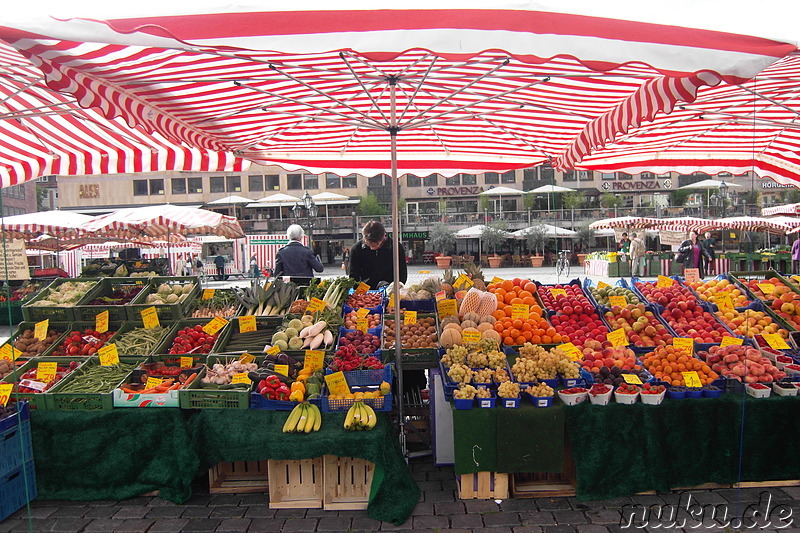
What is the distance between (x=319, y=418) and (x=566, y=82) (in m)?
3.01

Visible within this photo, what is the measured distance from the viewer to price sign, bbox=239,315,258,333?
4.70 metres

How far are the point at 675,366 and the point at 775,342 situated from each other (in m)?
1.22

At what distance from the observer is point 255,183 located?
2048 inches

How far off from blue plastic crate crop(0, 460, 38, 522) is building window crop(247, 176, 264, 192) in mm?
50076

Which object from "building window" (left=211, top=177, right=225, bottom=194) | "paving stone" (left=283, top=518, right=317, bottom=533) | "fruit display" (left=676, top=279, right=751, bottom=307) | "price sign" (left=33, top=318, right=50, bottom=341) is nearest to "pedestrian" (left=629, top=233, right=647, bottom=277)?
"fruit display" (left=676, top=279, right=751, bottom=307)

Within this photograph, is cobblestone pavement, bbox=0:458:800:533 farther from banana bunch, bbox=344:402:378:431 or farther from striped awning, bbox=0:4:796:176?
striped awning, bbox=0:4:796:176

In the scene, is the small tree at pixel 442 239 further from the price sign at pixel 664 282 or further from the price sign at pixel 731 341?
the price sign at pixel 731 341

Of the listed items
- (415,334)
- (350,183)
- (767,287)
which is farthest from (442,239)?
(415,334)

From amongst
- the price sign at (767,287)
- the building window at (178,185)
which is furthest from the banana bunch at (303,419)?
the building window at (178,185)

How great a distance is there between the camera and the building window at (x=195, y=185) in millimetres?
50906

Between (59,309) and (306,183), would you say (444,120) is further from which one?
(306,183)

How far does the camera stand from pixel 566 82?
402 cm

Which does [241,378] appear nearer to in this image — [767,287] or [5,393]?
[5,393]

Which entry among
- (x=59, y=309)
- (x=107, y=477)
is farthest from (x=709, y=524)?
(x=59, y=309)
